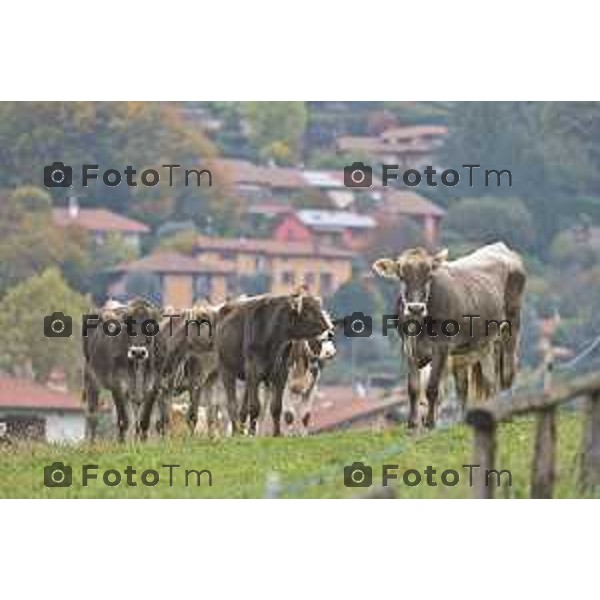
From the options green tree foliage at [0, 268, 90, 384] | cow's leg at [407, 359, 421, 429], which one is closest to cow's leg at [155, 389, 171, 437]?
green tree foliage at [0, 268, 90, 384]

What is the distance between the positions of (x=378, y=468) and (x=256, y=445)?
2.62 meters

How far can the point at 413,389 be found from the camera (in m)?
26.7

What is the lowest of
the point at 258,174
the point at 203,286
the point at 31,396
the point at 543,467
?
the point at 31,396

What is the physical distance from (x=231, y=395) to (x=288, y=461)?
517 centimetres

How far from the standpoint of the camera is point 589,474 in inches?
836

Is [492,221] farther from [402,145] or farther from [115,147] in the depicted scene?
[115,147]

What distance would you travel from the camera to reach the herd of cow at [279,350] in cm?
2678

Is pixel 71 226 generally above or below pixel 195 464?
above

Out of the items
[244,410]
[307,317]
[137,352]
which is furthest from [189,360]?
[307,317]

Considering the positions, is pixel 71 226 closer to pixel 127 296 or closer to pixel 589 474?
pixel 127 296

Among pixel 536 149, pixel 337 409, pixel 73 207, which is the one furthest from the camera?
pixel 337 409

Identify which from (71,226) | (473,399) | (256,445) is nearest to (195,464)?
(256,445)

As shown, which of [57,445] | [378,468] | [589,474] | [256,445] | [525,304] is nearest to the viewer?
[589,474]

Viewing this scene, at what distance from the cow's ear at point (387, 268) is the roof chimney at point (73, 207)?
2749mm
